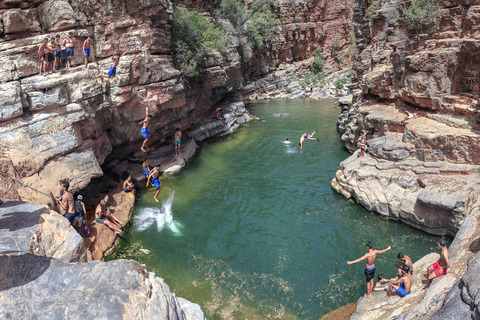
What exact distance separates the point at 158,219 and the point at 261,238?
14.1ft

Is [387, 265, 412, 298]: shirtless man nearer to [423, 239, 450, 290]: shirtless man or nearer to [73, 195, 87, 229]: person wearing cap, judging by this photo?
[423, 239, 450, 290]: shirtless man

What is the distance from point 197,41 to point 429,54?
12386mm

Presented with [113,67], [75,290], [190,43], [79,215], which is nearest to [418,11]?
[190,43]

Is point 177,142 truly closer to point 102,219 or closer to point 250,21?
point 102,219

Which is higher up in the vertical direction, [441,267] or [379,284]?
[441,267]

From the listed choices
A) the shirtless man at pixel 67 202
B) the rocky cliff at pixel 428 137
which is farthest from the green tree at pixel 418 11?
the shirtless man at pixel 67 202

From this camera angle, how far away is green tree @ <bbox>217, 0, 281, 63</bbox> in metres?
28.4

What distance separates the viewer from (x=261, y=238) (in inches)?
425

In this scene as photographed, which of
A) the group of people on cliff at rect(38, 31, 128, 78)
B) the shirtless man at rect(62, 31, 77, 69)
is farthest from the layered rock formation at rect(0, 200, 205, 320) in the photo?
the shirtless man at rect(62, 31, 77, 69)

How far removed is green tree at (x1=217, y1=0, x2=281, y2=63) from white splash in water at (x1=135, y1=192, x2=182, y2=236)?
1888cm

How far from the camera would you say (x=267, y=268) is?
9344 millimetres

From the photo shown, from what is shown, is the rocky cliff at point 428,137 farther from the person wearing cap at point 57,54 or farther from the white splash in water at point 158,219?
the person wearing cap at point 57,54

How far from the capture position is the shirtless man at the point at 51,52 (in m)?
10.6

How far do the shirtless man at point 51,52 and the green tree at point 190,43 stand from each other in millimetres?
6647
